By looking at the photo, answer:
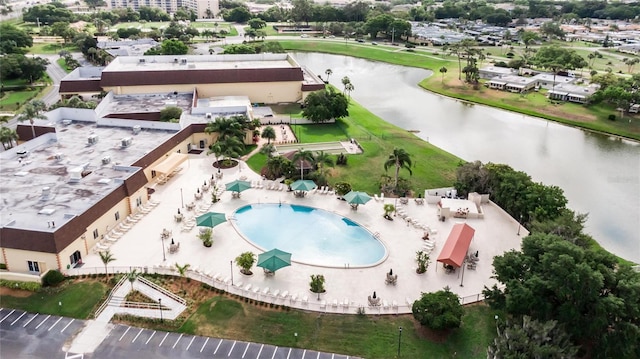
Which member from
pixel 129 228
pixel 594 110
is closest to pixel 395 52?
pixel 594 110

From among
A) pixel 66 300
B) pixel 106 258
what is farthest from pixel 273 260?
pixel 66 300

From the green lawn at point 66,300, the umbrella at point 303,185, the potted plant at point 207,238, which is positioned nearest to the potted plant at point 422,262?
the umbrella at point 303,185

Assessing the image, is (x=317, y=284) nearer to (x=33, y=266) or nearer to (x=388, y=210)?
(x=388, y=210)

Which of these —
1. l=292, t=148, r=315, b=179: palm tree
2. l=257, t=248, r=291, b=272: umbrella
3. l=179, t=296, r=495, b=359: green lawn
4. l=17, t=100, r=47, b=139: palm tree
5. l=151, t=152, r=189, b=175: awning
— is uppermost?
l=17, t=100, r=47, b=139: palm tree

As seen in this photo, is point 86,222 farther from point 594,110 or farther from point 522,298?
point 594,110

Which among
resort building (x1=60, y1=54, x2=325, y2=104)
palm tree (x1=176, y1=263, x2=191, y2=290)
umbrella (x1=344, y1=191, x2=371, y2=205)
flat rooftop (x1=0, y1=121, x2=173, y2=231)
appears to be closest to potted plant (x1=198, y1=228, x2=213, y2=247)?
palm tree (x1=176, y1=263, x2=191, y2=290)

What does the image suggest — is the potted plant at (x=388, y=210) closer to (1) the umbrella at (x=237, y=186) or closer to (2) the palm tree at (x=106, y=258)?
(1) the umbrella at (x=237, y=186)

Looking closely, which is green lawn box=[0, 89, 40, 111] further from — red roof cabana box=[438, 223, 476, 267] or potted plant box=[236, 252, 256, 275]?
red roof cabana box=[438, 223, 476, 267]
